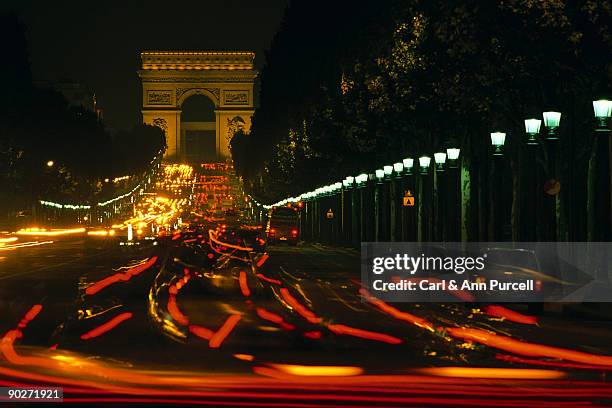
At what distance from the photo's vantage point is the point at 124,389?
13.0 m

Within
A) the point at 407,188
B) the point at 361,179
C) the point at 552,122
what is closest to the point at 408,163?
the point at 407,188

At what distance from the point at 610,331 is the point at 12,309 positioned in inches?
422

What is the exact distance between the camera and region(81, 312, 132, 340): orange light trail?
756 inches

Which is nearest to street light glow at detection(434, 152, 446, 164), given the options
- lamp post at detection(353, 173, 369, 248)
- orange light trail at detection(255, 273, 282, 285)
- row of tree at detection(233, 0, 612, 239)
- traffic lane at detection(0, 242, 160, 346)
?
row of tree at detection(233, 0, 612, 239)

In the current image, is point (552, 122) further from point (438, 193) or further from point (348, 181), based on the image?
→ point (348, 181)

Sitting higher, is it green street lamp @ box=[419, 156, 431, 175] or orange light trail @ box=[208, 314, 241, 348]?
green street lamp @ box=[419, 156, 431, 175]

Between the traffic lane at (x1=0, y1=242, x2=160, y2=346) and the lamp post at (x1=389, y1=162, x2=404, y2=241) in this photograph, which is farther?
the lamp post at (x1=389, y1=162, x2=404, y2=241)

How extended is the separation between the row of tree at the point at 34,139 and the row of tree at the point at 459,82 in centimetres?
2638

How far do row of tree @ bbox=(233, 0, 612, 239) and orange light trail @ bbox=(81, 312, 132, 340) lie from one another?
1210cm

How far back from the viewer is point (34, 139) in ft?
373

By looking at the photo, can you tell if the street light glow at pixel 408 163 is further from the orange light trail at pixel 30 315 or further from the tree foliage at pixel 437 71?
the orange light trail at pixel 30 315

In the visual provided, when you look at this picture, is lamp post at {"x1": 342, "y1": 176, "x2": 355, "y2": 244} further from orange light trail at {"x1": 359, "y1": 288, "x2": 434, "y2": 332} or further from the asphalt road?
orange light trail at {"x1": 359, "y1": 288, "x2": 434, "y2": 332}

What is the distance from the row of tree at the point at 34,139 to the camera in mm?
103062

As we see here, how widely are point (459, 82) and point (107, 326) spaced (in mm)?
19931
